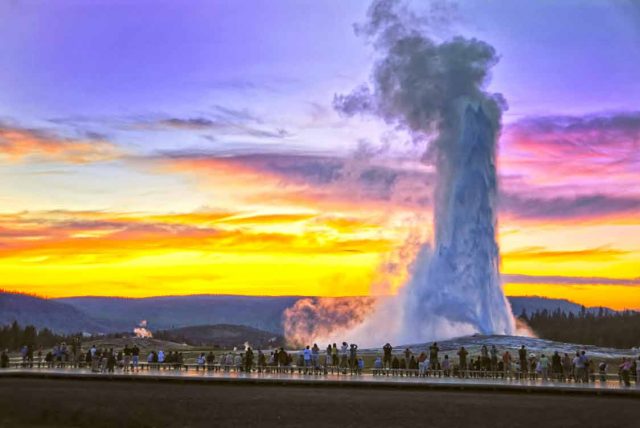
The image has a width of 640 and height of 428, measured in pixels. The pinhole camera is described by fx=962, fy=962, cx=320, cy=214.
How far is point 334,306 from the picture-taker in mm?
117438

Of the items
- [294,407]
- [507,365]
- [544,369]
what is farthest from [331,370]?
[294,407]

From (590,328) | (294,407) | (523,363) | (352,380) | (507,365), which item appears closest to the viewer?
(294,407)

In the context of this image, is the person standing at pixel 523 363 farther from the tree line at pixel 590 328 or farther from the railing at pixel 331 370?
the tree line at pixel 590 328

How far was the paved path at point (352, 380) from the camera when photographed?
138 feet

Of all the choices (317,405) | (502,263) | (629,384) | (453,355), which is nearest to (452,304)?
(502,263)

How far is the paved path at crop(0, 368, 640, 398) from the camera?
1661 inches

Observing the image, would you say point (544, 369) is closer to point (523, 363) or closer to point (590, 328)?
point (523, 363)

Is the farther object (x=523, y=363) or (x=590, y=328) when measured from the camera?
(x=590, y=328)

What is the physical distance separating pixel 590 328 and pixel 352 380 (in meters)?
131

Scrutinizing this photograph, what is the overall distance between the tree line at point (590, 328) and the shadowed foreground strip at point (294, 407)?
92586mm

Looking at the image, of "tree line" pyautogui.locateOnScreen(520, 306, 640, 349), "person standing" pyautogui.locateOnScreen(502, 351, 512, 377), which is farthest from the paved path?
"tree line" pyautogui.locateOnScreen(520, 306, 640, 349)

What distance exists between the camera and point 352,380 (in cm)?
4659

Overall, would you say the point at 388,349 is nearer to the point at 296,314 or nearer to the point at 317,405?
the point at 317,405

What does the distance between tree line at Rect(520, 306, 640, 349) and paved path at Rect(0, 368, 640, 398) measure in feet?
282
